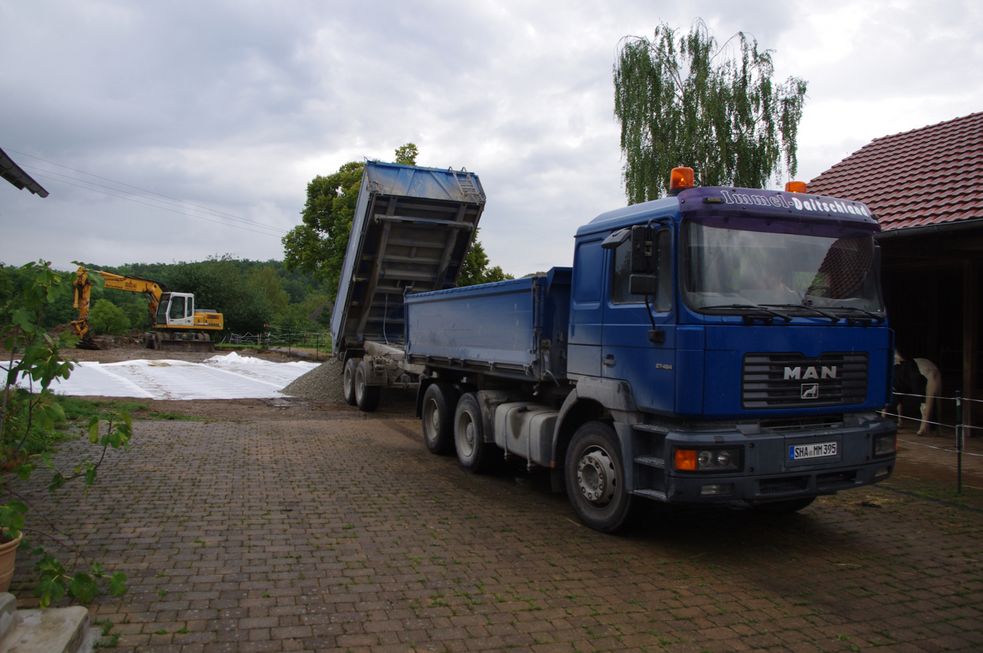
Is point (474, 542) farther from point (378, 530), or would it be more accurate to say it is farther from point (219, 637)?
point (219, 637)

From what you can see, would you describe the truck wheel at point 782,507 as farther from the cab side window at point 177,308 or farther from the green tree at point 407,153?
the cab side window at point 177,308

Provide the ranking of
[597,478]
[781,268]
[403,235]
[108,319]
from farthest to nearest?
[108,319] → [403,235] → [597,478] → [781,268]

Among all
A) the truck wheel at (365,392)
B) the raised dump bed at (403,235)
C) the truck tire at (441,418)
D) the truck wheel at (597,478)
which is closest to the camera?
the truck wheel at (597,478)

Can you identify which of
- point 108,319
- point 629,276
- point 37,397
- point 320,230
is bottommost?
point 37,397

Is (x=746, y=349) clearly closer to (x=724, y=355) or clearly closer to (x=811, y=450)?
(x=724, y=355)

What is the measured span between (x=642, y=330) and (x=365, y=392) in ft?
33.3

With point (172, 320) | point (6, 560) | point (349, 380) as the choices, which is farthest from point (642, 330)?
point (172, 320)

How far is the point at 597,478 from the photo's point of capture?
6.29 m

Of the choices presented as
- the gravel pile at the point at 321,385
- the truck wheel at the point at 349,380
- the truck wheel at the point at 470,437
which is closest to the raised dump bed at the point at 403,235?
the truck wheel at the point at 349,380

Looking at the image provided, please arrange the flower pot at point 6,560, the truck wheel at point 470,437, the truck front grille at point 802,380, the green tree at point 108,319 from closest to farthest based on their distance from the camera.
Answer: the flower pot at point 6,560, the truck front grille at point 802,380, the truck wheel at point 470,437, the green tree at point 108,319

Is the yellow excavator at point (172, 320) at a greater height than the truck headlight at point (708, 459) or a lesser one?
greater

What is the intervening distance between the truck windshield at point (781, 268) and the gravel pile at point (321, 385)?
12.9 m

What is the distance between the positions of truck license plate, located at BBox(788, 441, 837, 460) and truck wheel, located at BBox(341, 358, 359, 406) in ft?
37.9

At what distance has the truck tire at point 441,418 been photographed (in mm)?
10005
